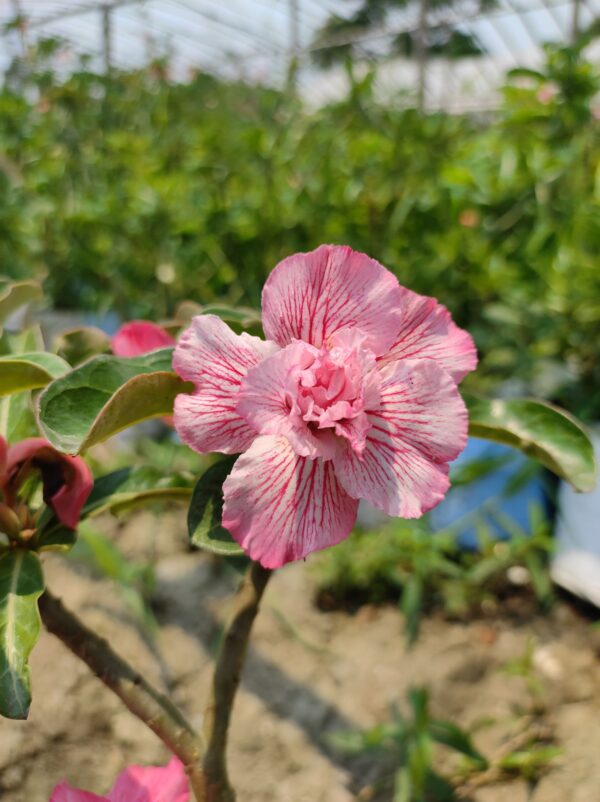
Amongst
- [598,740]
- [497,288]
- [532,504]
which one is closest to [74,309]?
[497,288]

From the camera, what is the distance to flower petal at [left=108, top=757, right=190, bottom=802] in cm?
60

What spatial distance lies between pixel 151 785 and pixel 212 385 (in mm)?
340

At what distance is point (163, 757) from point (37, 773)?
0.19 m

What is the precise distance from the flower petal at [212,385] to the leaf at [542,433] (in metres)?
0.20

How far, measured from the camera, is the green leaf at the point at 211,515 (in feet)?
1.58

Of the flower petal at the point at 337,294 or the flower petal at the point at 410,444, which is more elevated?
the flower petal at the point at 337,294

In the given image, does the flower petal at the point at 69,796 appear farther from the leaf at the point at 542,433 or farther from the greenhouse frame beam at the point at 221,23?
the greenhouse frame beam at the point at 221,23

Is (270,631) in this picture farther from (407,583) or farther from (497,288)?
(497,288)

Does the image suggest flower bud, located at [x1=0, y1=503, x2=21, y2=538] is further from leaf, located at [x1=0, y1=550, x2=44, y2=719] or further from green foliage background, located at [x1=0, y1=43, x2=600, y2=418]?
green foliage background, located at [x1=0, y1=43, x2=600, y2=418]

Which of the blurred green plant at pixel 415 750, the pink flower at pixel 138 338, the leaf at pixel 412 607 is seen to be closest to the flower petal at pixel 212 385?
the pink flower at pixel 138 338

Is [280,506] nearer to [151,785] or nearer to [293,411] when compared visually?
[293,411]

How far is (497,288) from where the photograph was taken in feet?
5.95

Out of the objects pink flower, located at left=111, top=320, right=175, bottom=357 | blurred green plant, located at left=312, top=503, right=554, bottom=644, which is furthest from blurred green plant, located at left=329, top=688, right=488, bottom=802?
pink flower, located at left=111, top=320, right=175, bottom=357

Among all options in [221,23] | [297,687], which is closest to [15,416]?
[297,687]
